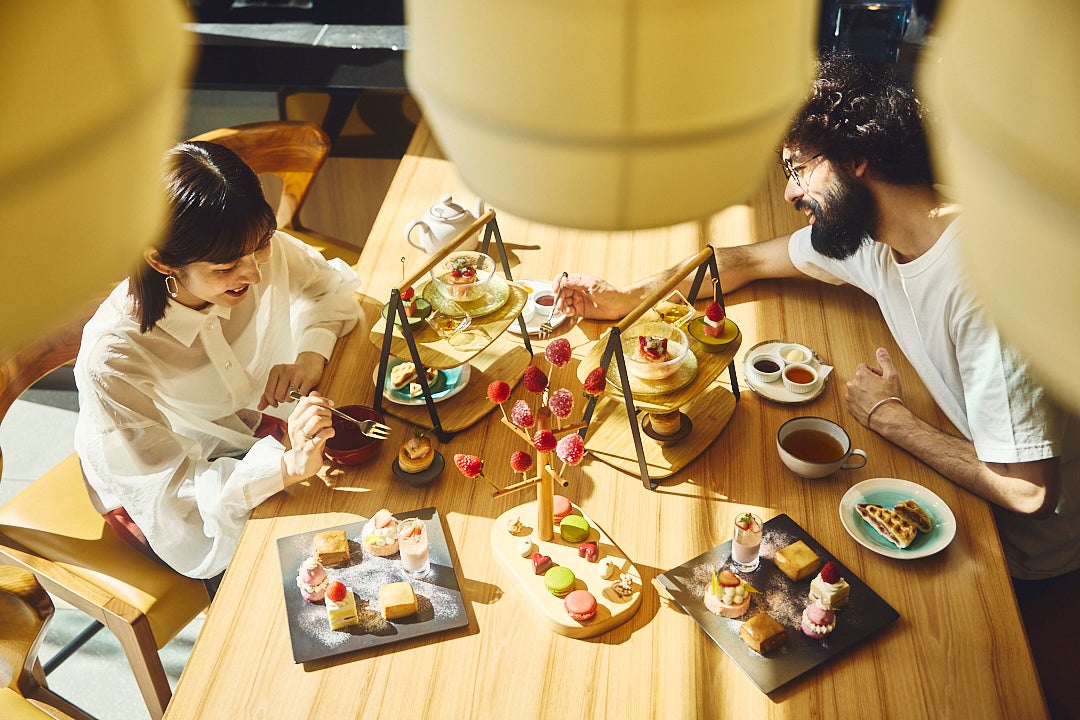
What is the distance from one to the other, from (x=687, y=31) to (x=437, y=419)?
1514mm

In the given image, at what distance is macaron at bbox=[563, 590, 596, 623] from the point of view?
1.57 metres

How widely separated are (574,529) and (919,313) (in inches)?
37.3

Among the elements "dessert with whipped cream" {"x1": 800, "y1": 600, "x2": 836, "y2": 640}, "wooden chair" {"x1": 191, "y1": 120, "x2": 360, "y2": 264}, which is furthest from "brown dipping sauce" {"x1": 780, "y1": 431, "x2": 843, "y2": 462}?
"wooden chair" {"x1": 191, "y1": 120, "x2": 360, "y2": 264}

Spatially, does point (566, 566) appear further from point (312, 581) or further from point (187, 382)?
point (187, 382)

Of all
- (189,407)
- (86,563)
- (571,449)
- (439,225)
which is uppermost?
(571,449)

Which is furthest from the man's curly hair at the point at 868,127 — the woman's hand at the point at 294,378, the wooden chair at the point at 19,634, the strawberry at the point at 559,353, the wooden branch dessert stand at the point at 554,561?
the wooden chair at the point at 19,634

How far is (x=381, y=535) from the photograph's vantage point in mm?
1755

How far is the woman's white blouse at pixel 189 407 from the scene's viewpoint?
193cm

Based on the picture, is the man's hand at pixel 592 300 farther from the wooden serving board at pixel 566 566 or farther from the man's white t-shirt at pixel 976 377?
the wooden serving board at pixel 566 566

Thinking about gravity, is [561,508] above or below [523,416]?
below

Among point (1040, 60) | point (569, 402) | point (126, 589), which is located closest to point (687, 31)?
point (1040, 60)

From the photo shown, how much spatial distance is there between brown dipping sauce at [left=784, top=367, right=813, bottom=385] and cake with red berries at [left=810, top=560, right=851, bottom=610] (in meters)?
0.56

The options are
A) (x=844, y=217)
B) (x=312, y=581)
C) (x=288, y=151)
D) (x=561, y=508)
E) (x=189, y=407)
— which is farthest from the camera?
(x=288, y=151)

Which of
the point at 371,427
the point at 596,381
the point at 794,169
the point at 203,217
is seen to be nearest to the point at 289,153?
the point at 203,217
